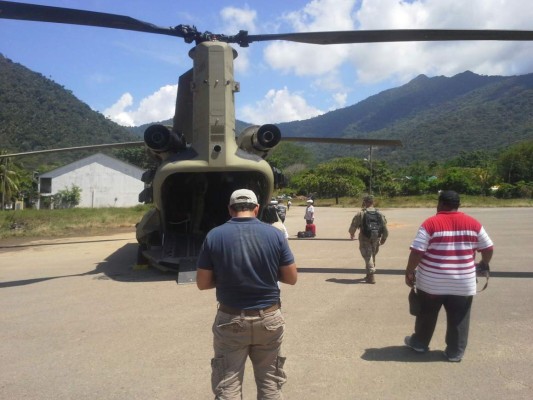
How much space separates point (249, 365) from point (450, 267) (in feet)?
6.78

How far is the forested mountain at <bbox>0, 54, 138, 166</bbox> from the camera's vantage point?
92.9 meters

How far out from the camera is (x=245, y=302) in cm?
291

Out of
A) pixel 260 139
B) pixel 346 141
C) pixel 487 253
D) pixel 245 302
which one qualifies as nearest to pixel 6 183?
pixel 346 141

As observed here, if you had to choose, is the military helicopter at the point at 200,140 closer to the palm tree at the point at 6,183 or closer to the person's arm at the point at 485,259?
the person's arm at the point at 485,259

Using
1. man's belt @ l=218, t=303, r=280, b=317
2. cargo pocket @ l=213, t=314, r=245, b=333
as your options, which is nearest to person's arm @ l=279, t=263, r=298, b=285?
man's belt @ l=218, t=303, r=280, b=317

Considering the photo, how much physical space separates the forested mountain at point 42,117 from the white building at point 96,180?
35.0 m

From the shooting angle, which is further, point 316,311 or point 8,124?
point 8,124

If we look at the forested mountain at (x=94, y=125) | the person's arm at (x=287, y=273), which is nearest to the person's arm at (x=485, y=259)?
the person's arm at (x=287, y=273)

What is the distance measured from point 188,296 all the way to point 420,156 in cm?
14694

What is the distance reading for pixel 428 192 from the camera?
55.5 meters

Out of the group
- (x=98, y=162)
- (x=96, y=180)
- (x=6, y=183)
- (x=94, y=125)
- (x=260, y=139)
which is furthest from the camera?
(x=94, y=125)

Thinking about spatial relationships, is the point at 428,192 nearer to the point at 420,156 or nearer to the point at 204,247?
the point at 204,247

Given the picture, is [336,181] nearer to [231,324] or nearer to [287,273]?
[287,273]

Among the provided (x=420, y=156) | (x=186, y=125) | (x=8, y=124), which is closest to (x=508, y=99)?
(x=420, y=156)
